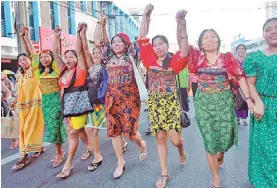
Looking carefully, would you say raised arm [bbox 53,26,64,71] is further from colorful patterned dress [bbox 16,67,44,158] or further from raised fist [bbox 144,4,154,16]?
raised fist [bbox 144,4,154,16]

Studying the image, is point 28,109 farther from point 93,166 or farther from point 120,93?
point 120,93

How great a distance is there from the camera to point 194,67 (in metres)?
3.18

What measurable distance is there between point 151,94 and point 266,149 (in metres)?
1.38

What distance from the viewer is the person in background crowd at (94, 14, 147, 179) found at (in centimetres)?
365

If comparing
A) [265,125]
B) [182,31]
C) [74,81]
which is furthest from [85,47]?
[265,125]

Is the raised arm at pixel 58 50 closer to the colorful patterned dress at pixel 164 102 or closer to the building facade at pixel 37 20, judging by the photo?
the colorful patterned dress at pixel 164 102

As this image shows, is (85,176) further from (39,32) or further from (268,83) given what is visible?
(39,32)

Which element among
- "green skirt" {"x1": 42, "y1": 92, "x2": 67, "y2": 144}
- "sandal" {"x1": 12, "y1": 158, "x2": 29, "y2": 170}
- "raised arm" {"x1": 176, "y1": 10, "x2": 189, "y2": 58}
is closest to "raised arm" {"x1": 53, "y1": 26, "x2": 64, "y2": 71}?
"green skirt" {"x1": 42, "y1": 92, "x2": 67, "y2": 144}

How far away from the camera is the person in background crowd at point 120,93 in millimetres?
3652

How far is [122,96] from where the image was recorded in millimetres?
3656

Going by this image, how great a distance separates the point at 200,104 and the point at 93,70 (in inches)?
62.5

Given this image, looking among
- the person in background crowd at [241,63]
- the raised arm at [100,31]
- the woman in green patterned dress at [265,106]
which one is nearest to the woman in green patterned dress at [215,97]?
the woman in green patterned dress at [265,106]

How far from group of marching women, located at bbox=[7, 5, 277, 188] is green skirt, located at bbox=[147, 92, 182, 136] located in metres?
0.01

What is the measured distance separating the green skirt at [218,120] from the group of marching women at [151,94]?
1 cm
